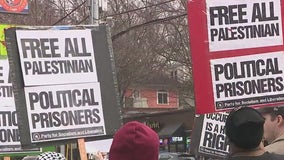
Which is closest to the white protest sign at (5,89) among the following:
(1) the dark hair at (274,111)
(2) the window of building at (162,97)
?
(1) the dark hair at (274,111)

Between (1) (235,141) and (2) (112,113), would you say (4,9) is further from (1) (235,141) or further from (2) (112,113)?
(1) (235,141)

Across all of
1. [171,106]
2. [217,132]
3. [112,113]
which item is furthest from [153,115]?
[112,113]

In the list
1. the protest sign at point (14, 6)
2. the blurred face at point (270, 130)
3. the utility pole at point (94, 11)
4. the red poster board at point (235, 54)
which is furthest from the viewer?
the protest sign at point (14, 6)

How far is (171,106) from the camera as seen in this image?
59969mm

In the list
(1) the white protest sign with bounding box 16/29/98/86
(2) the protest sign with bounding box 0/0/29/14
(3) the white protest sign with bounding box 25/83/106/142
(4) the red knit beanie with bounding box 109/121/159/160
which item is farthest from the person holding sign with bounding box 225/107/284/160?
(2) the protest sign with bounding box 0/0/29/14

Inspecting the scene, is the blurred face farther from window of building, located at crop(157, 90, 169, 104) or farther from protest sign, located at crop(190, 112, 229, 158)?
window of building, located at crop(157, 90, 169, 104)

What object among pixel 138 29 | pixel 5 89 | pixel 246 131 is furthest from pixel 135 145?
pixel 138 29

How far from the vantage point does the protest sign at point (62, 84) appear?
4.59 meters

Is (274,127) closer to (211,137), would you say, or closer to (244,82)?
(244,82)

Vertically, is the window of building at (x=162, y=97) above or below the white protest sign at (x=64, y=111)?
below

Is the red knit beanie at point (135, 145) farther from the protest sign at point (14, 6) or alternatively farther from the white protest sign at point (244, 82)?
the protest sign at point (14, 6)

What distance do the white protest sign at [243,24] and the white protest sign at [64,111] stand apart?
108cm

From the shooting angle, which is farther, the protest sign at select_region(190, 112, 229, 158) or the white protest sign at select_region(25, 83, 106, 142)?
the protest sign at select_region(190, 112, 229, 158)

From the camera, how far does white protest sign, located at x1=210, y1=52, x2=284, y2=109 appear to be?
15.0 ft
